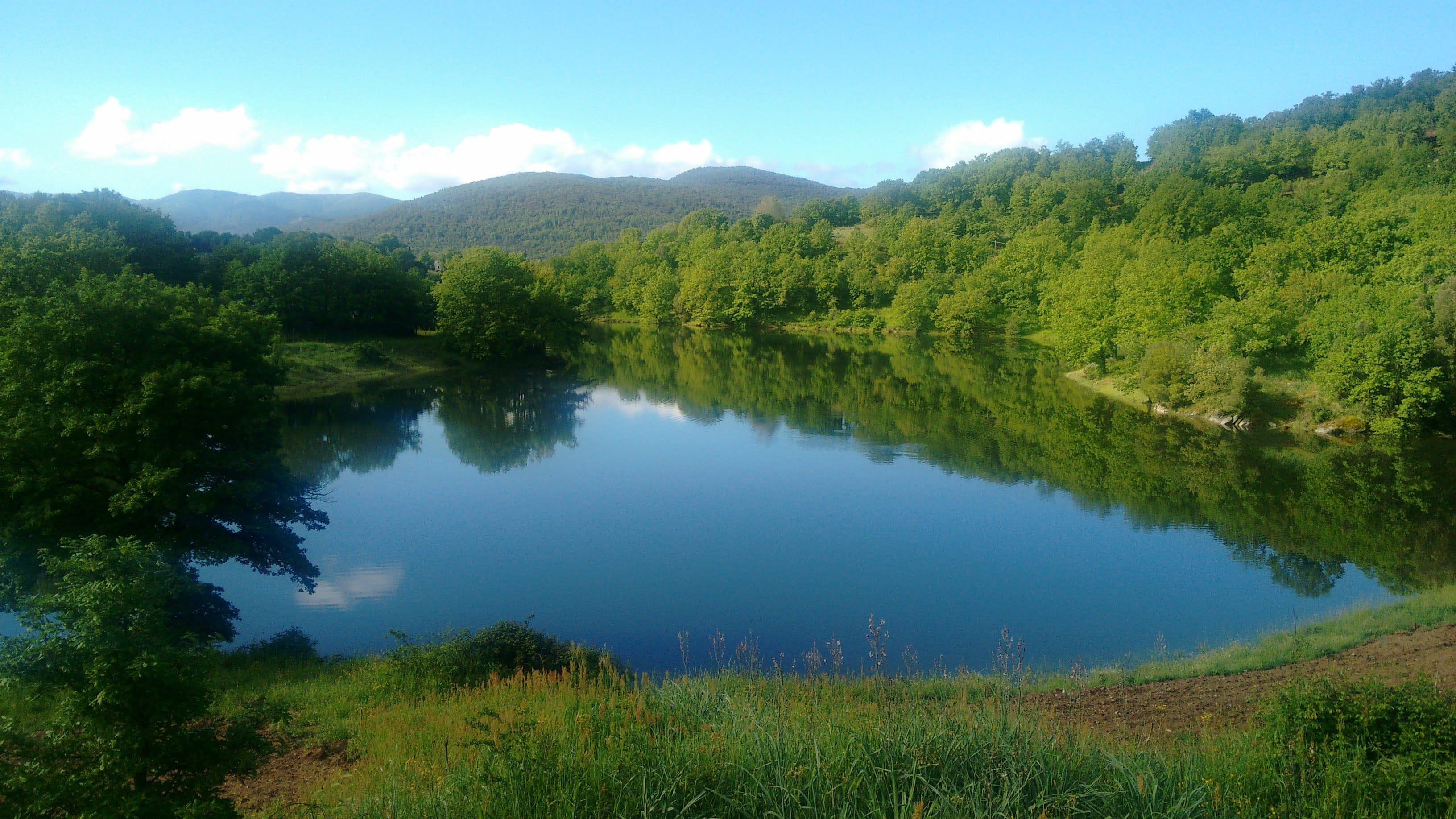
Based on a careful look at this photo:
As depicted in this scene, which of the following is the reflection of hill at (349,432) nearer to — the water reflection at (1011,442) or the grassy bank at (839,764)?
the water reflection at (1011,442)

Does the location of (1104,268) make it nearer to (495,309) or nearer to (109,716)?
(495,309)

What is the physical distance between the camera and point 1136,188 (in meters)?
78.2

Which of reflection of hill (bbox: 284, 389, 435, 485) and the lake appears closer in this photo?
the lake

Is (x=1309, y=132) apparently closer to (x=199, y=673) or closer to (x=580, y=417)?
(x=580, y=417)

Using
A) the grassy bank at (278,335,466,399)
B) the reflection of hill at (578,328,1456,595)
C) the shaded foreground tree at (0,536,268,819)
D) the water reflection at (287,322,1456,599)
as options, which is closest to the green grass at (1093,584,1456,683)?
the water reflection at (287,322,1456,599)

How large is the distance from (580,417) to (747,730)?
28.7 meters

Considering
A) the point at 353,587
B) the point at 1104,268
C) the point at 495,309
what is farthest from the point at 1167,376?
the point at 495,309

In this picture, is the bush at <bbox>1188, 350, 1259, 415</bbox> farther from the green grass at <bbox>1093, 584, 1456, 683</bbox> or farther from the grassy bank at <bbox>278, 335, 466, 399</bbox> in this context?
the grassy bank at <bbox>278, 335, 466, 399</bbox>

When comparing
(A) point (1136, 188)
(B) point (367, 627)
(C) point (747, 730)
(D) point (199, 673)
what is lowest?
(B) point (367, 627)

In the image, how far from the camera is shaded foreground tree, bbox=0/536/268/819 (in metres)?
3.75

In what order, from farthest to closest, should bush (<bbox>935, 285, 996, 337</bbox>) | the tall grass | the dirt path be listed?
1. bush (<bbox>935, 285, 996, 337</bbox>)
2. the dirt path
3. the tall grass

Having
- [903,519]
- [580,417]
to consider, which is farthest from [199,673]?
[580,417]

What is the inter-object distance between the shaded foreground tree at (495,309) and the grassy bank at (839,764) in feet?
138

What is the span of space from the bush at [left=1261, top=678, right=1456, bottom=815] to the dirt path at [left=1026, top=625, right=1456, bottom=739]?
1.53 metres
